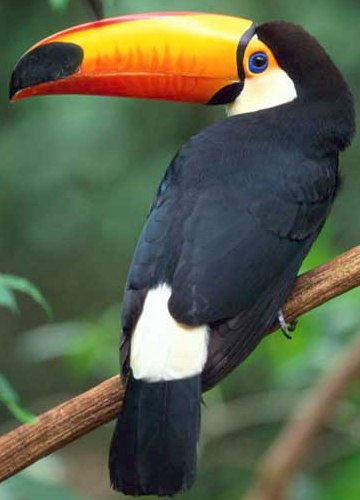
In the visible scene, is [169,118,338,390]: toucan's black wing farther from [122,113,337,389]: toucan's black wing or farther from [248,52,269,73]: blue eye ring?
[248,52,269,73]: blue eye ring

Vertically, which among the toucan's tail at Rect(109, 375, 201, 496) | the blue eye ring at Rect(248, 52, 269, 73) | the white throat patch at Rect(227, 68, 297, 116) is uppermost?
the blue eye ring at Rect(248, 52, 269, 73)

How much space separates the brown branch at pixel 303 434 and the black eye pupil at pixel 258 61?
30.8 inches

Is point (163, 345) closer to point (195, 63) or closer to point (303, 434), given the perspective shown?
point (303, 434)

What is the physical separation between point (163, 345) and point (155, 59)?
102cm

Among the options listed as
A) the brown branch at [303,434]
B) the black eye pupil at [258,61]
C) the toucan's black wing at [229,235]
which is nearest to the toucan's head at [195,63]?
the black eye pupil at [258,61]

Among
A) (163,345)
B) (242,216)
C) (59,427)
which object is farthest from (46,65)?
(59,427)

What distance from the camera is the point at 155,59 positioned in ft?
13.3

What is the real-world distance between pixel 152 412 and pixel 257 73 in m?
1.20

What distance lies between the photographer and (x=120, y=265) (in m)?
6.57

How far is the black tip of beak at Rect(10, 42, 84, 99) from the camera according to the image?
3.84 metres

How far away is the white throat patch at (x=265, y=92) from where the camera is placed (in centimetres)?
400

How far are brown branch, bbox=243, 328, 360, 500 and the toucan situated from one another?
1.19ft

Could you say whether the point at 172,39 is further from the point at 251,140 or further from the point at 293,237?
the point at 293,237

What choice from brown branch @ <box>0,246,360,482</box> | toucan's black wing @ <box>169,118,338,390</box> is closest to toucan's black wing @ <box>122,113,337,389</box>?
toucan's black wing @ <box>169,118,338,390</box>
